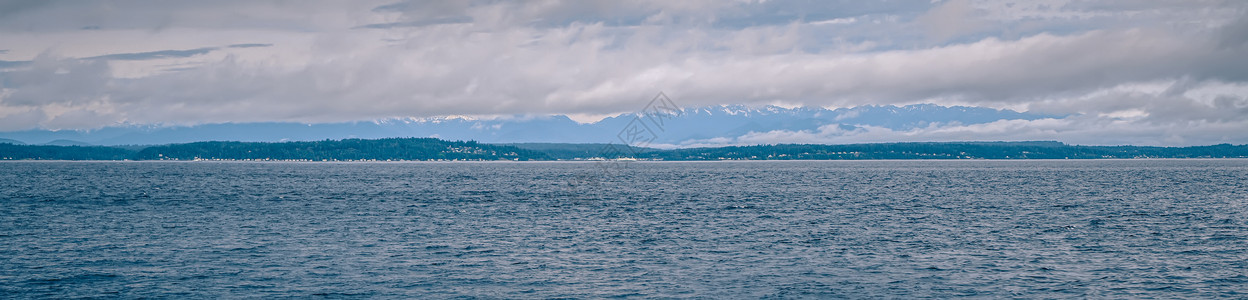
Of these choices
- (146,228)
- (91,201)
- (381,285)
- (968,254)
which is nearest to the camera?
(381,285)

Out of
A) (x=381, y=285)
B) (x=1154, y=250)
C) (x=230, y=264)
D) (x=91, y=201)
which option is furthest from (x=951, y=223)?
(x=91, y=201)

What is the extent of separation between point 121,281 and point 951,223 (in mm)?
52172

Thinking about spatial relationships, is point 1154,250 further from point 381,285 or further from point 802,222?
point 381,285

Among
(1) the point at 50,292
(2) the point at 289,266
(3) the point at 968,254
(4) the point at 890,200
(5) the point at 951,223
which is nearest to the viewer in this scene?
(1) the point at 50,292

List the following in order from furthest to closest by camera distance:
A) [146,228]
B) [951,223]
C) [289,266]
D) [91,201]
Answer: [91,201], [951,223], [146,228], [289,266]

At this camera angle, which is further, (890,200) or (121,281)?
(890,200)

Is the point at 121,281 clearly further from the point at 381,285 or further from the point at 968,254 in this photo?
the point at 968,254

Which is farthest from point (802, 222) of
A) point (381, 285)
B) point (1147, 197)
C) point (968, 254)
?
point (1147, 197)

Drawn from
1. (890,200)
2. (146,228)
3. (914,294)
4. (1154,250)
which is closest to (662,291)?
(914,294)

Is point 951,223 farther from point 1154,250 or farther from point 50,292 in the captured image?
point 50,292

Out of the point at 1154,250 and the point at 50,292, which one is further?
the point at 1154,250

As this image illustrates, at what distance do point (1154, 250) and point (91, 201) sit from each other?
8989 centimetres

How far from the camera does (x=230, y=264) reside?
4188cm

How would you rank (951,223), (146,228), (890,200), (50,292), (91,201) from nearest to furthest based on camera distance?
(50,292) < (146,228) < (951,223) < (91,201) < (890,200)
